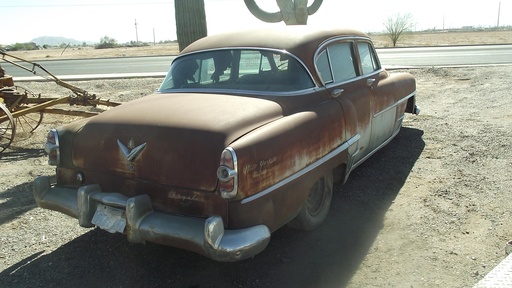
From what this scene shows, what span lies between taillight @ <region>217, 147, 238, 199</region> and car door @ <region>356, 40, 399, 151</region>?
2.31 m

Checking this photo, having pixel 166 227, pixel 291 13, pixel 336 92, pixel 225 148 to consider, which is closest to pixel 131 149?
pixel 166 227

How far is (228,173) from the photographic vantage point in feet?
8.66

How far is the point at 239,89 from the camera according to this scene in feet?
12.4

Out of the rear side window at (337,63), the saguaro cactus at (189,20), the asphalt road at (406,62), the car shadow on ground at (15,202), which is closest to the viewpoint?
the rear side window at (337,63)

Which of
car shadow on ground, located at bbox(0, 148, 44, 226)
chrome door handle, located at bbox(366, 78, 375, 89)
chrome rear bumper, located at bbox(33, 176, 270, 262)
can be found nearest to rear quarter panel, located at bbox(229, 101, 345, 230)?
chrome rear bumper, located at bbox(33, 176, 270, 262)

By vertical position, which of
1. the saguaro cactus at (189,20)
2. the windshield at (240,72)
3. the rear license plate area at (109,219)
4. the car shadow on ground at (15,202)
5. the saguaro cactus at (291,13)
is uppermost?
the saguaro cactus at (291,13)

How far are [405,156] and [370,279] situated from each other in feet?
9.34

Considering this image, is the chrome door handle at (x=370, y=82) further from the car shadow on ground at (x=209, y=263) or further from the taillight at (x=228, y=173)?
the taillight at (x=228, y=173)

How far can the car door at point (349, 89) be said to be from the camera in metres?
3.92

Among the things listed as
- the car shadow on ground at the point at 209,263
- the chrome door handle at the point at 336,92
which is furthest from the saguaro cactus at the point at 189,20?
the car shadow on ground at the point at 209,263

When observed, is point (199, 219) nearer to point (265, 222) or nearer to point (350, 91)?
point (265, 222)

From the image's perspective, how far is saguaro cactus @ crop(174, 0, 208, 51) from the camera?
7.80 meters

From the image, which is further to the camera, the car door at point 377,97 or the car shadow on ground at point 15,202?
the car door at point 377,97

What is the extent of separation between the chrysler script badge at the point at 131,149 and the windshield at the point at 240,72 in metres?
1.08
